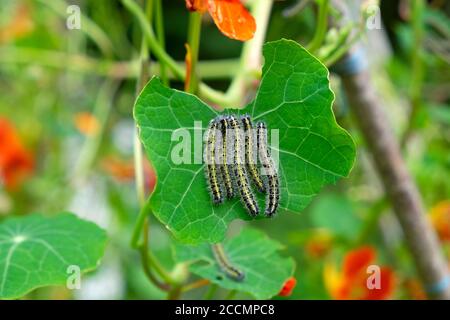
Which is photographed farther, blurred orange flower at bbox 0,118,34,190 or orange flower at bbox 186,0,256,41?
blurred orange flower at bbox 0,118,34,190

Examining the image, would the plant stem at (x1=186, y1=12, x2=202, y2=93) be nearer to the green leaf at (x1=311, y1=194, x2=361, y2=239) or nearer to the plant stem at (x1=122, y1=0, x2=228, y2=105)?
the plant stem at (x1=122, y1=0, x2=228, y2=105)

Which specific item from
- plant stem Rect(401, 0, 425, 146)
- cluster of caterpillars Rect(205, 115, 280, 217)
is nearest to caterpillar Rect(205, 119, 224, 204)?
cluster of caterpillars Rect(205, 115, 280, 217)

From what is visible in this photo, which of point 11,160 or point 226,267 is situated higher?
point 11,160

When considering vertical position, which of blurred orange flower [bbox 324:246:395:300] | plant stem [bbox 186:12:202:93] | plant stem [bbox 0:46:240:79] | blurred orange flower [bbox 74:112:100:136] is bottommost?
blurred orange flower [bbox 324:246:395:300]

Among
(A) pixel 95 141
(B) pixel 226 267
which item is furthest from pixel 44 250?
(A) pixel 95 141

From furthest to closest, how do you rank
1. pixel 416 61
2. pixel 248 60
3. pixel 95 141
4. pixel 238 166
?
pixel 95 141 < pixel 416 61 < pixel 248 60 < pixel 238 166

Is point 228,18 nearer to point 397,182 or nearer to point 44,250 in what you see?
point 44,250

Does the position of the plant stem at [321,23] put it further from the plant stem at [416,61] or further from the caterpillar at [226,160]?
the plant stem at [416,61]
